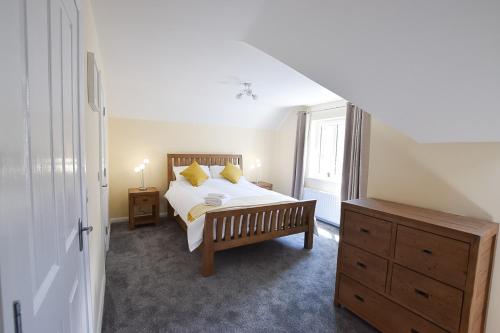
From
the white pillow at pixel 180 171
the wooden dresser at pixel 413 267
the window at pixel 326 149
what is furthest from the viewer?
the window at pixel 326 149

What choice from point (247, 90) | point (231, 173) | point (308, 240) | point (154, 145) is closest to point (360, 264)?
point (308, 240)

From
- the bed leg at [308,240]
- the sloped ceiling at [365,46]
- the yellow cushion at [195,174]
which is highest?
the sloped ceiling at [365,46]

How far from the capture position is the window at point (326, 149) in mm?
4344

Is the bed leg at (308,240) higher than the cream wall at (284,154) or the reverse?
the reverse

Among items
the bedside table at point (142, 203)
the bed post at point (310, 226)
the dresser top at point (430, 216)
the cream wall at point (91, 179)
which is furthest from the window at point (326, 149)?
the cream wall at point (91, 179)

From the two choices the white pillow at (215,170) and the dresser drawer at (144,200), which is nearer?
the dresser drawer at (144,200)

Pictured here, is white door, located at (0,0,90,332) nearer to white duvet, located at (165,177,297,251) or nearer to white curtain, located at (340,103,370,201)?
white duvet, located at (165,177,297,251)

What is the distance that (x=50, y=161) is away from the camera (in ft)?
2.21

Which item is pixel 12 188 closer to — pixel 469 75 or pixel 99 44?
pixel 469 75

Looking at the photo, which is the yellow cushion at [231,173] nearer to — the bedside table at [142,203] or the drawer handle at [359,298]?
the bedside table at [142,203]

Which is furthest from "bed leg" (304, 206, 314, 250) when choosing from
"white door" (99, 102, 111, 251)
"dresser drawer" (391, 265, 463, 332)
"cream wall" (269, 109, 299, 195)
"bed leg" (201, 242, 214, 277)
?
"white door" (99, 102, 111, 251)

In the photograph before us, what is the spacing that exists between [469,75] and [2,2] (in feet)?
5.58

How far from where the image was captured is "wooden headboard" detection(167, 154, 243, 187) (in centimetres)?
441

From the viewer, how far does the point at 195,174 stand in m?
4.08
